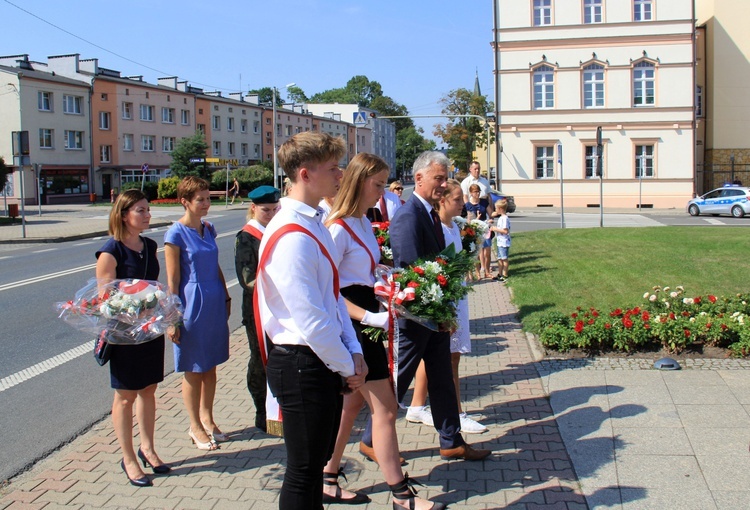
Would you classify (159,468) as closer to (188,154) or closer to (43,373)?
(43,373)

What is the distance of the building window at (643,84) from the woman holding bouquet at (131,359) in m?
42.9

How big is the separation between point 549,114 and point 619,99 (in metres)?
4.23

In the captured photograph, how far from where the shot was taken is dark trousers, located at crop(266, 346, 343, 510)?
2.96 m

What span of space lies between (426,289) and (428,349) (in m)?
0.66

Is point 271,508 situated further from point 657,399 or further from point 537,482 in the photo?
point 657,399

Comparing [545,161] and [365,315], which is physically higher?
[545,161]

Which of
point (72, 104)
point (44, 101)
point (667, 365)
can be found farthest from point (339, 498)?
point (72, 104)

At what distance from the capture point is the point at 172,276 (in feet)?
16.0

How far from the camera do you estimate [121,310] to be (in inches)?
165

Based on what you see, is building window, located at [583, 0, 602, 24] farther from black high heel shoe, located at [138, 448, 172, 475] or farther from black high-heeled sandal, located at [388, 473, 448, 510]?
black high-heeled sandal, located at [388, 473, 448, 510]

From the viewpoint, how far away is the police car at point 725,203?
3250 centimetres

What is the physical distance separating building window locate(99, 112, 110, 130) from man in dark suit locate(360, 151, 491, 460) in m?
57.7

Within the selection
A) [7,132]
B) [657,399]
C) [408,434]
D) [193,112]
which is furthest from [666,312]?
[193,112]

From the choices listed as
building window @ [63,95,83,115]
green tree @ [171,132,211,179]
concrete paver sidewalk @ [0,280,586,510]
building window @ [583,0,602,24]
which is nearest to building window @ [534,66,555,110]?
building window @ [583,0,602,24]
